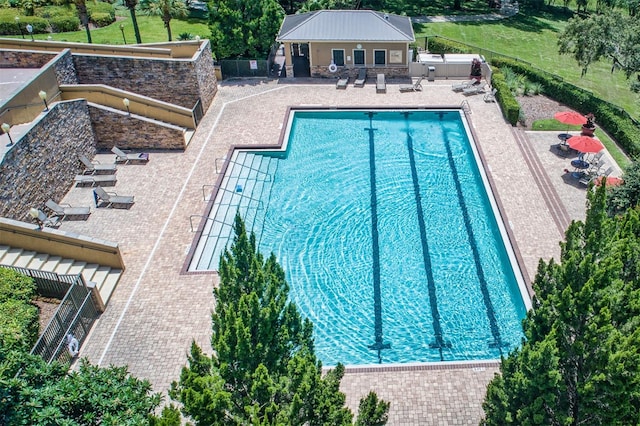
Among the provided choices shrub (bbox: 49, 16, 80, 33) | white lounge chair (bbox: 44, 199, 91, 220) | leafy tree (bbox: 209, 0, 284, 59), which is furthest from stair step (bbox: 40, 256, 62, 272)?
shrub (bbox: 49, 16, 80, 33)

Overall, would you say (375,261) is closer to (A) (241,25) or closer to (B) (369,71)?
(B) (369,71)

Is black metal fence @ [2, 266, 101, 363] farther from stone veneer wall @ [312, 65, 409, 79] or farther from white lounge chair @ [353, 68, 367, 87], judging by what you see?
stone veneer wall @ [312, 65, 409, 79]

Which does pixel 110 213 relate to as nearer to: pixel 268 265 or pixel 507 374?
pixel 268 265

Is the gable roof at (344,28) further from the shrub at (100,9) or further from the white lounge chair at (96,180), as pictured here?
the shrub at (100,9)

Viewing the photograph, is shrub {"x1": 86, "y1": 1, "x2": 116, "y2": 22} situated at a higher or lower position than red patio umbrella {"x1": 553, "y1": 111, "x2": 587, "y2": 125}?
higher

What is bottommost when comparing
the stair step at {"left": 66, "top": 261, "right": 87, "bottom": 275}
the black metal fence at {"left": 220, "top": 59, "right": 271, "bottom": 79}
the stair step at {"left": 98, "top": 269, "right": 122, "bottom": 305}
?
the stair step at {"left": 98, "top": 269, "right": 122, "bottom": 305}

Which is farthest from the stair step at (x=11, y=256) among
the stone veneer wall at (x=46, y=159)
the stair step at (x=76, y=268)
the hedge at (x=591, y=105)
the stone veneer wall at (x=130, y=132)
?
the hedge at (x=591, y=105)

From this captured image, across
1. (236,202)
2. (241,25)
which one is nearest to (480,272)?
(236,202)
